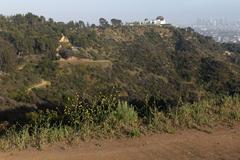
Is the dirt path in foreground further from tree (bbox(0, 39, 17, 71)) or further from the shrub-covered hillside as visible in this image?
tree (bbox(0, 39, 17, 71))

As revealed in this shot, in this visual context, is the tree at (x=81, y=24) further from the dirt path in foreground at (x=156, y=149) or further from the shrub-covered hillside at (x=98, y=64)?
the dirt path in foreground at (x=156, y=149)

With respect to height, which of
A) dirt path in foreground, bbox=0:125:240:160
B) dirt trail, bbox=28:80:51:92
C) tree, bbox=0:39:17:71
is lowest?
dirt trail, bbox=28:80:51:92

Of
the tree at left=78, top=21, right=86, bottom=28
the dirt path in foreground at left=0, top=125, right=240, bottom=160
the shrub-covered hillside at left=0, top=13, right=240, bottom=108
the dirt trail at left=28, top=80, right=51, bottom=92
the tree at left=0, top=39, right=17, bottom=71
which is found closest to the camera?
the dirt path in foreground at left=0, top=125, right=240, bottom=160

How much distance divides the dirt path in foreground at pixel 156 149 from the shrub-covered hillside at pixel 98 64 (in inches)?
764

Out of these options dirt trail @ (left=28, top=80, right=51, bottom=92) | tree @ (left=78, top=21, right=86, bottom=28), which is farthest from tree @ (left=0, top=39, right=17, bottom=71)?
tree @ (left=78, top=21, right=86, bottom=28)

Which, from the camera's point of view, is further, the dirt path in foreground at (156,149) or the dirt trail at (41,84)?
the dirt trail at (41,84)

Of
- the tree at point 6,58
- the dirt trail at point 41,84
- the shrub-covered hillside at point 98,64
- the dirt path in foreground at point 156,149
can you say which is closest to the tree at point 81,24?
the shrub-covered hillside at point 98,64

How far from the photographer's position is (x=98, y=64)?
48469mm

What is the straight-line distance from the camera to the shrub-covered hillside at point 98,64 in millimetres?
38969

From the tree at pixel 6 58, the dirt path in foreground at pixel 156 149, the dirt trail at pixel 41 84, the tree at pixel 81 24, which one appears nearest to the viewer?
the dirt path in foreground at pixel 156 149

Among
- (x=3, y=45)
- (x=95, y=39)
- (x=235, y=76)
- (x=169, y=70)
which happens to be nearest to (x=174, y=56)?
(x=169, y=70)

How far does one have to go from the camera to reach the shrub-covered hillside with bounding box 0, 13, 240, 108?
128 feet

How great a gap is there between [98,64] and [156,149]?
42.9 meters

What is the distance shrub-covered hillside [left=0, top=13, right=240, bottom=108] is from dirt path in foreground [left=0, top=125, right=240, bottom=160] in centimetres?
1941
